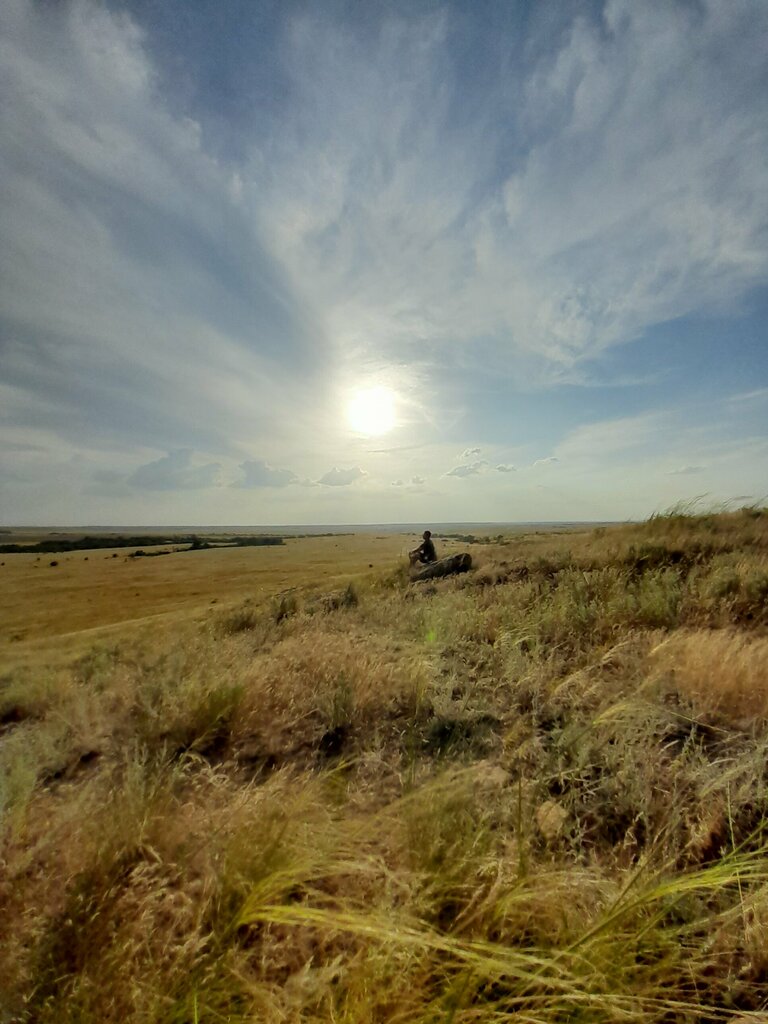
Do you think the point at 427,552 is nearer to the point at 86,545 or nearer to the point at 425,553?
the point at 425,553

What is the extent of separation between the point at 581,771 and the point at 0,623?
33929 millimetres

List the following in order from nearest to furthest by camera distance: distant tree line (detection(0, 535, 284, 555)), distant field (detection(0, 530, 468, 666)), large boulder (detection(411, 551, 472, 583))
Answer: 1. large boulder (detection(411, 551, 472, 583))
2. distant field (detection(0, 530, 468, 666))
3. distant tree line (detection(0, 535, 284, 555))

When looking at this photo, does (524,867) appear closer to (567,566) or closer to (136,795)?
(136,795)

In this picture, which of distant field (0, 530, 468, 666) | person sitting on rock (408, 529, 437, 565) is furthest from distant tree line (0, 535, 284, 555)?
person sitting on rock (408, 529, 437, 565)

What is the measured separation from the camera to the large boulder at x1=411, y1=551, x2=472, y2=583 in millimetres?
11762

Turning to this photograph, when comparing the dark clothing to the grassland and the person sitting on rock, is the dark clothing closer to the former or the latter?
the person sitting on rock

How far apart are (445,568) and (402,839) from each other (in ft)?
33.0

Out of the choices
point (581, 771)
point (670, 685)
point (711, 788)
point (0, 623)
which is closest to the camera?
point (711, 788)

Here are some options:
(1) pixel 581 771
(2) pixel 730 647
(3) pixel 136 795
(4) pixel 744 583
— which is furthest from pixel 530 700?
(4) pixel 744 583

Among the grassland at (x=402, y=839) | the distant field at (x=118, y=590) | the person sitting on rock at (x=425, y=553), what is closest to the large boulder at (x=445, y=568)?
the person sitting on rock at (x=425, y=553)

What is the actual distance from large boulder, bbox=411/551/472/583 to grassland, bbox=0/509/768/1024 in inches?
281

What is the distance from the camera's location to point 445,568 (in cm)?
1191

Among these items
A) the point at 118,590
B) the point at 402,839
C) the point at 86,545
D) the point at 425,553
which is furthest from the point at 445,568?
the point at 86,545

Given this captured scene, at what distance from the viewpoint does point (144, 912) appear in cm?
165
